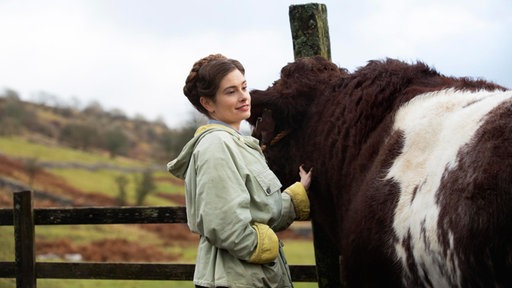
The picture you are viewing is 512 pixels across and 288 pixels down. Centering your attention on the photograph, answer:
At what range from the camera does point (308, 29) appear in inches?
189

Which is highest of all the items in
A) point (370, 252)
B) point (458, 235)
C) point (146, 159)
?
point (458, 235)

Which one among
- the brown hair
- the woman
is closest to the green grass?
the brown hair

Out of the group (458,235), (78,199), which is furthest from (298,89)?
(78,199)

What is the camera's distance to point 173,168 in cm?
354

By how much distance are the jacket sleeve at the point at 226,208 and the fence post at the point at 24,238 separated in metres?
3.94

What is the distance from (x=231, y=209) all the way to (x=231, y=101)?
0.62 metres

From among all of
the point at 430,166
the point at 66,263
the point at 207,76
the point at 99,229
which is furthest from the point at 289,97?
the point at 99,229

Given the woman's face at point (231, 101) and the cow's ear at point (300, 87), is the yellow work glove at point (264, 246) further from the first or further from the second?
the cow's ear at point (300, 87)

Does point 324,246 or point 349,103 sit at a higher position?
point 349,103

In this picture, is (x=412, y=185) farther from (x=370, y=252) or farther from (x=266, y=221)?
(x=266, y=221)

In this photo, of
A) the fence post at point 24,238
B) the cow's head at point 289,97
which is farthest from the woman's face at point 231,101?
the fence post at point 24,238

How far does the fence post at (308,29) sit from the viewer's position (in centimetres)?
480

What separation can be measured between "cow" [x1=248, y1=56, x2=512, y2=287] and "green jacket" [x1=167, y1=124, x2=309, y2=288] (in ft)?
1.42

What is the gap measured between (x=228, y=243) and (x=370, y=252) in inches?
27.0
